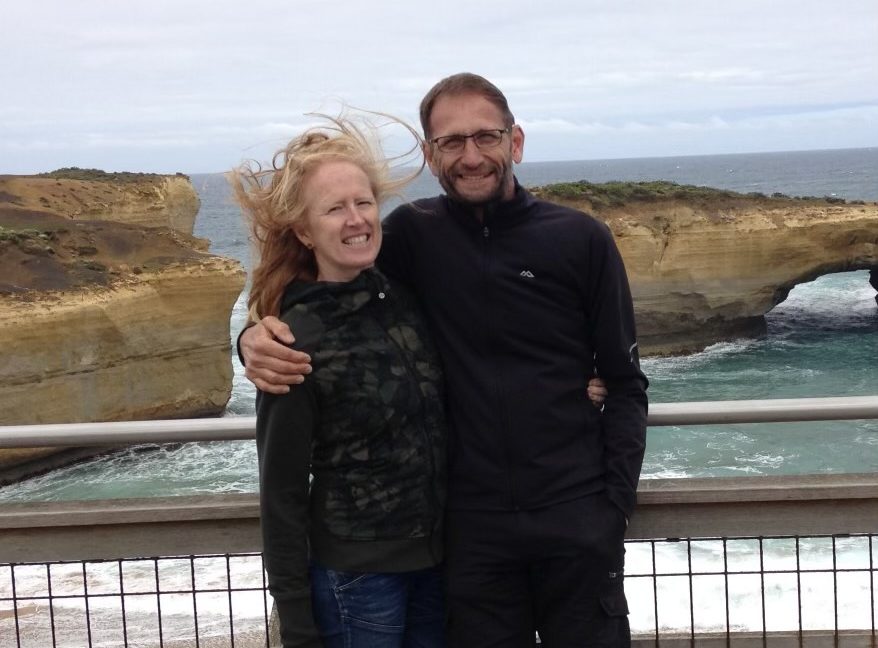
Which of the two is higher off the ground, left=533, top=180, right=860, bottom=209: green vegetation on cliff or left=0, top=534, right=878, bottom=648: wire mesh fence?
left=533, top=180, right=860, bottom=209: green vegetation on cliff

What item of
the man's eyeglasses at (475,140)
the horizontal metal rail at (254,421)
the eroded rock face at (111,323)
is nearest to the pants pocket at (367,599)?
the horizontal metal rail at (254,421)

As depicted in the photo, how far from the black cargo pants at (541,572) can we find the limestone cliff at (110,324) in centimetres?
2113

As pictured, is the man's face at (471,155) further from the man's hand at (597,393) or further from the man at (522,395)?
the man's hand at (597,393)

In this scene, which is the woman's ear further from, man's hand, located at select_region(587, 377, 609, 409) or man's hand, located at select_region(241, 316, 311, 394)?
man's hand, located at select_region(587, 377, 609, 409)

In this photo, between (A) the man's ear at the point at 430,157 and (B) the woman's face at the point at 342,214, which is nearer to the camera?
(B) the woman's face at the point at 342,214

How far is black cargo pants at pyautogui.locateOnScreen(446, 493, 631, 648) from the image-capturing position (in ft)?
8.07

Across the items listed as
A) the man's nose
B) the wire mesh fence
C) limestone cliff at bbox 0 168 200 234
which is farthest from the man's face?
limestone cliff at bbox 0 168 200 234

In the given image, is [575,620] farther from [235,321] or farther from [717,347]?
[235,321]

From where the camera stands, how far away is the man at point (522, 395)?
2465 millimetres

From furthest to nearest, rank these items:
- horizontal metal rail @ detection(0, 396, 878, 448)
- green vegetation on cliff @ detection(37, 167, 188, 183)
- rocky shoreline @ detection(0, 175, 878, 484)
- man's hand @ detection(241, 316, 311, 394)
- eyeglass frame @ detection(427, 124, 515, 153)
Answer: green vegetation on cliff @ detection(37, 167, 188, 183) → rocky shoreline @ detection(0, 175, 878, 484) → horizontal metal rail @ detection(0, 396, 878, 448) → eyeglass frame @ detection(427, 124, 515, 153) → man's hand @ detection(241, 316, 311, 394)

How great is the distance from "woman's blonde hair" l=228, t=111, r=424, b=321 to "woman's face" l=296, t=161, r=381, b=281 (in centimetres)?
3

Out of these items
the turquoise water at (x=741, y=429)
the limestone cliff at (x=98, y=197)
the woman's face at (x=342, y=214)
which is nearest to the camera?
the woman's face at (x=342, y=214)

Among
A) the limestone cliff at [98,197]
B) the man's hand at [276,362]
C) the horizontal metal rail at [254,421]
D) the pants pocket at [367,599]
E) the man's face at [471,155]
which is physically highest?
the limestone cliff at [98,197]

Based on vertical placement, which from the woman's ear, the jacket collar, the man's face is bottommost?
the jacket collar
